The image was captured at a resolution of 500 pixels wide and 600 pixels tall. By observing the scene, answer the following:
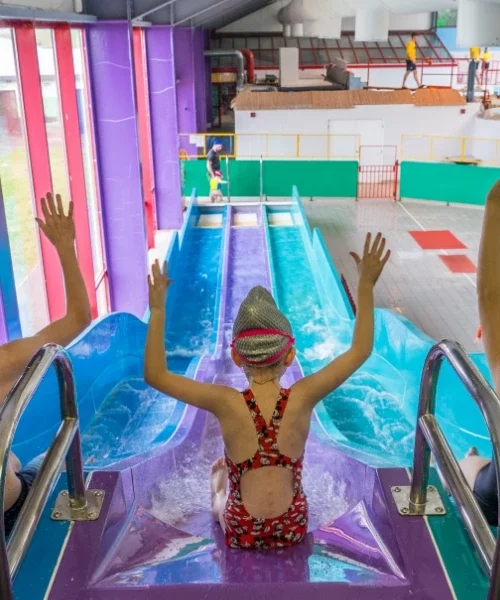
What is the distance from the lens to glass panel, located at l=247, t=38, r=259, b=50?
2435cm

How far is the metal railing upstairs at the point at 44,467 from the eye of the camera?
1.32 m

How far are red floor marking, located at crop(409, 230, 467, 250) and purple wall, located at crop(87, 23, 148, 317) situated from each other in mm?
5254

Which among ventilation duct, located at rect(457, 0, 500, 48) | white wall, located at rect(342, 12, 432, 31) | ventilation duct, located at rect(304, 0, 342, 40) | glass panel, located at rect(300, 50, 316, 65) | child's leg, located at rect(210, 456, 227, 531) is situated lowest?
child's leg, located at rect(210, 456, 227, 531)

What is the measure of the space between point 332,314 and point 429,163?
743 centimetres

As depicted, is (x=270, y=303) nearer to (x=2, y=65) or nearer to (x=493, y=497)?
(x=493, y=497)

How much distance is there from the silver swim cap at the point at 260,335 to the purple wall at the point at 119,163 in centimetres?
575

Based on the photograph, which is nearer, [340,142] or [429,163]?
[429,163]

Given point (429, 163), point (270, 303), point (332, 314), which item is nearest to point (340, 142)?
point (429, 163)

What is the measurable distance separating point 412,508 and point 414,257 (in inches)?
349

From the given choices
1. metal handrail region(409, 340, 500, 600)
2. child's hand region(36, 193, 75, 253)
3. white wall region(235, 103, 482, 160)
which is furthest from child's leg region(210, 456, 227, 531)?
white wall region(235, 103, 482, 160)

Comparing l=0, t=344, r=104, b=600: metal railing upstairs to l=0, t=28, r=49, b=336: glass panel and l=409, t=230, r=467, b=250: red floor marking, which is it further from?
l=409, t=230, r=467, b=250: red floor marking

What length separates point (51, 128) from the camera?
61.9 ft

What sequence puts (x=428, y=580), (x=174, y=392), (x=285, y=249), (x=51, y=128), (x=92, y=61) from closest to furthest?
(x=428, y=580)
(x=174, y=392)
(x=92, y=61)
(x=285, y=249)
(x=51, y=128)

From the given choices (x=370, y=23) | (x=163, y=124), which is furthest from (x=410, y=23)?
(x=163, y=124)
